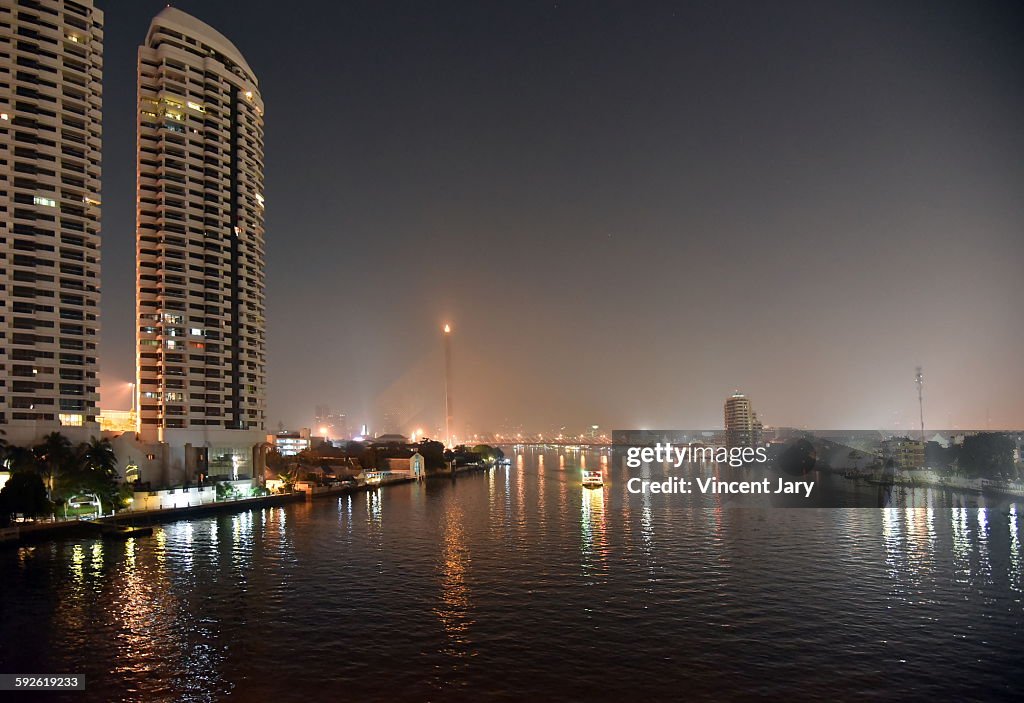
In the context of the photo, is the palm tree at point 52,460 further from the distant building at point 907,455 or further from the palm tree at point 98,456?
the distant building at point 907,455

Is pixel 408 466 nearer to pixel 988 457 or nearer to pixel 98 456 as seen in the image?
pixel 98 456

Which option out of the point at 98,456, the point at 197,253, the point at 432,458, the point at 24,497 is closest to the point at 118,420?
the point at 197,253

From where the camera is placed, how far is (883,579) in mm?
34625

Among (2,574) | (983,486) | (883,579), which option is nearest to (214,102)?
(2,574)

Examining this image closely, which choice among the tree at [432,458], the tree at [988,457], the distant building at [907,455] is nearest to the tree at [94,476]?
the tree at [432,458]

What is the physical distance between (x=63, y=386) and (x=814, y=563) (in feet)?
211

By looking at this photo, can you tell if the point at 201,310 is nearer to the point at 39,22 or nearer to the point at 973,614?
the point at 39,22

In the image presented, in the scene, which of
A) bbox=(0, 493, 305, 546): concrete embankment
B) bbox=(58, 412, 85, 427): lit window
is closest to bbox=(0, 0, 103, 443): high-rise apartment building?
bbox=(58, 412, 85, 427): lit window

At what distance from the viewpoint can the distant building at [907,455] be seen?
10320 centimetres

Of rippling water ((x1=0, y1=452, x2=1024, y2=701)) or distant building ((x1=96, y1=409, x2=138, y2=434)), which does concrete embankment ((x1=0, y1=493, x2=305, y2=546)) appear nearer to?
rippling water ((x1=0, y1=452, x2=1024, y2=701))

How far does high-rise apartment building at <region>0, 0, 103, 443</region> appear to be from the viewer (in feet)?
200

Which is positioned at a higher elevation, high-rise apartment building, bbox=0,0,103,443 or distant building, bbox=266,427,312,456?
high-rise apartment building, bbox=0,0,103,443

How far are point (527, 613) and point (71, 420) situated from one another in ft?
176

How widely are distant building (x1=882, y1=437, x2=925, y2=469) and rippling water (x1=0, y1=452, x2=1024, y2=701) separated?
55.7m
